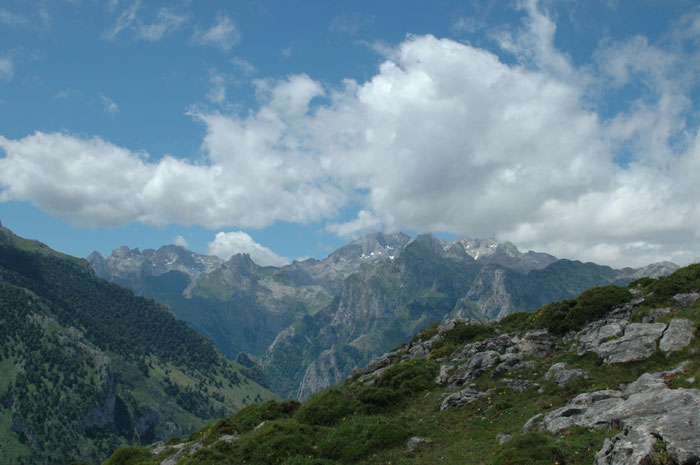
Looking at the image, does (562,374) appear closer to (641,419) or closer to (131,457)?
(641,419)

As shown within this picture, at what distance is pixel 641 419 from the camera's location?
1925cm

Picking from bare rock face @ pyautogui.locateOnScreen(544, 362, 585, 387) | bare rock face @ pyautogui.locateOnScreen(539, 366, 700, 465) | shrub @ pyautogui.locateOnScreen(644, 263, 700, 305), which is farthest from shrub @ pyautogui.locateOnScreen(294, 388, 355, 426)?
shrub @ pyautogui.locateOnScreen(644, 263, 700, 305)

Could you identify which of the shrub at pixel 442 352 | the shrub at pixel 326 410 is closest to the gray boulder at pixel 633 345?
the shrub at pixel 442 352

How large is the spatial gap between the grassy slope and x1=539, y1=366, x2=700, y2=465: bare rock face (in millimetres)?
1421

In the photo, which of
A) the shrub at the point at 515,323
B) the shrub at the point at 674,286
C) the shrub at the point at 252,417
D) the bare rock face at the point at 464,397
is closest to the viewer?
the bare rock face at the point at 464,397

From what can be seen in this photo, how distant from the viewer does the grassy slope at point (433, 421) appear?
24.0 m

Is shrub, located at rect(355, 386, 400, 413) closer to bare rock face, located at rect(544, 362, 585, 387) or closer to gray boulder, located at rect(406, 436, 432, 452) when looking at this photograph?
gray boulder, located at rect(406, 436, 432, 452)

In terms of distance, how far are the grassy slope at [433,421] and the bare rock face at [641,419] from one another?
1.42 m

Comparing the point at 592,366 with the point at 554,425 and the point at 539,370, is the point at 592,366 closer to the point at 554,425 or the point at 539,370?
the point at 539,370

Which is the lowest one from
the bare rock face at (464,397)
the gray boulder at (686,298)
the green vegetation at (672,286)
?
the bare rock face at (464,397)

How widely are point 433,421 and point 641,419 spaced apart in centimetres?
1669

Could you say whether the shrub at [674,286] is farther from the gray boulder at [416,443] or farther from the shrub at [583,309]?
the gray boulder at [416,443]

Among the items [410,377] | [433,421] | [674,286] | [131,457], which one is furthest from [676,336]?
[131,457]

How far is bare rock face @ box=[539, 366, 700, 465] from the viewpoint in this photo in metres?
15.9
